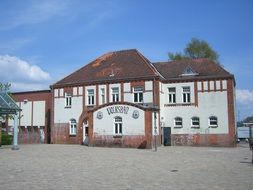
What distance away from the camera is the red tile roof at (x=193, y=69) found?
3688cm

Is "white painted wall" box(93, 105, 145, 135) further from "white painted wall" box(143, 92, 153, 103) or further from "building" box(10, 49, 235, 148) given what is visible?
"white painted wall" box(143, 92, 153, 103)

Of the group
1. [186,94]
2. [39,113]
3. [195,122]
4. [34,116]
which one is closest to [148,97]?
[186,94]

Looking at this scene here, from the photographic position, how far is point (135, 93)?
38.0 metres

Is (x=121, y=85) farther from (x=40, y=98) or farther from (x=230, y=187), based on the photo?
(x=230, y=187)

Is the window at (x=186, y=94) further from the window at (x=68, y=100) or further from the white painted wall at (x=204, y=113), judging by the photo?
the window at (x=68, y=100)

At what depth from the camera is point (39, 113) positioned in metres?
45.3

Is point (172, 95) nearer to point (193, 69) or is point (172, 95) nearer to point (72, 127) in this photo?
point (193, 69)

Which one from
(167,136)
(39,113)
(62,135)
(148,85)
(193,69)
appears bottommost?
(167,136)

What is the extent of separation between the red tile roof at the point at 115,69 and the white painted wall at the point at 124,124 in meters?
4.88

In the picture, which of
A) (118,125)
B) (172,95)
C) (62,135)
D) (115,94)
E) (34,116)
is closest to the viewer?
(118,125)

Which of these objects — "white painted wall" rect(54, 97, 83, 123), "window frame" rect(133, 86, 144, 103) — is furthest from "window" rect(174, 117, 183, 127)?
"white painted wall" rect(54, 97, 83, 123)

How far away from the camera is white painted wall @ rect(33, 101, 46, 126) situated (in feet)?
148

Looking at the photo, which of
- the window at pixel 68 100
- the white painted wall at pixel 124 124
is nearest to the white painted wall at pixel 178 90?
the white painted wall at pixel 124 124

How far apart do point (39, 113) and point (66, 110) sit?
5.90m
